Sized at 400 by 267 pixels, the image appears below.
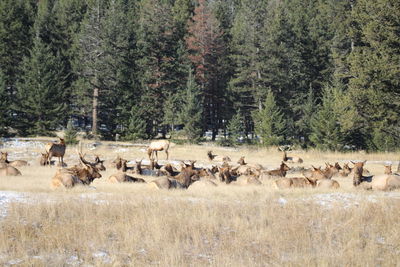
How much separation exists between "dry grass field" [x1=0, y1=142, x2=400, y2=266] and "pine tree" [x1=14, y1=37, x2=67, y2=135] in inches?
1154

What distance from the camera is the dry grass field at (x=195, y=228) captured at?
888 cm

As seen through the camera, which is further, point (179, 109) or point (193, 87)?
point (179, 109)

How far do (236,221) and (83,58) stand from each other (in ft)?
130

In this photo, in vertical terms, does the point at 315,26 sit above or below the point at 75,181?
above

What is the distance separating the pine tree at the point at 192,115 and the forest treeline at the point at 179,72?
98 mm

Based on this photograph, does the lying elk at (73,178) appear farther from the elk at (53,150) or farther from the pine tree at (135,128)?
the pine tree at (135,128)

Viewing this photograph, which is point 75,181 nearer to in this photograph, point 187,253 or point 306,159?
point 187,253

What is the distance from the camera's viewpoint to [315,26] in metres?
53.8

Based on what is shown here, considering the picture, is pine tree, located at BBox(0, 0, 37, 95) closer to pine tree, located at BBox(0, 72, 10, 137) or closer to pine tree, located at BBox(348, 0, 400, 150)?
pine tree, located at BBox(0, 72, 10, 137)

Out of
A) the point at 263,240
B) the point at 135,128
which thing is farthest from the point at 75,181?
the point at 135,128

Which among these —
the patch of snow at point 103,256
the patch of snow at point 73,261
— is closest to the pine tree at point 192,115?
the patch of snow at point 103,256

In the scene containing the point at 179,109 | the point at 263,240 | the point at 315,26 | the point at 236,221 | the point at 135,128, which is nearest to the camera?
the point at 263,240

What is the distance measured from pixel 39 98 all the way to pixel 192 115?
538 inches

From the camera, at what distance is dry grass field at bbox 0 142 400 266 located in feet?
29.1
